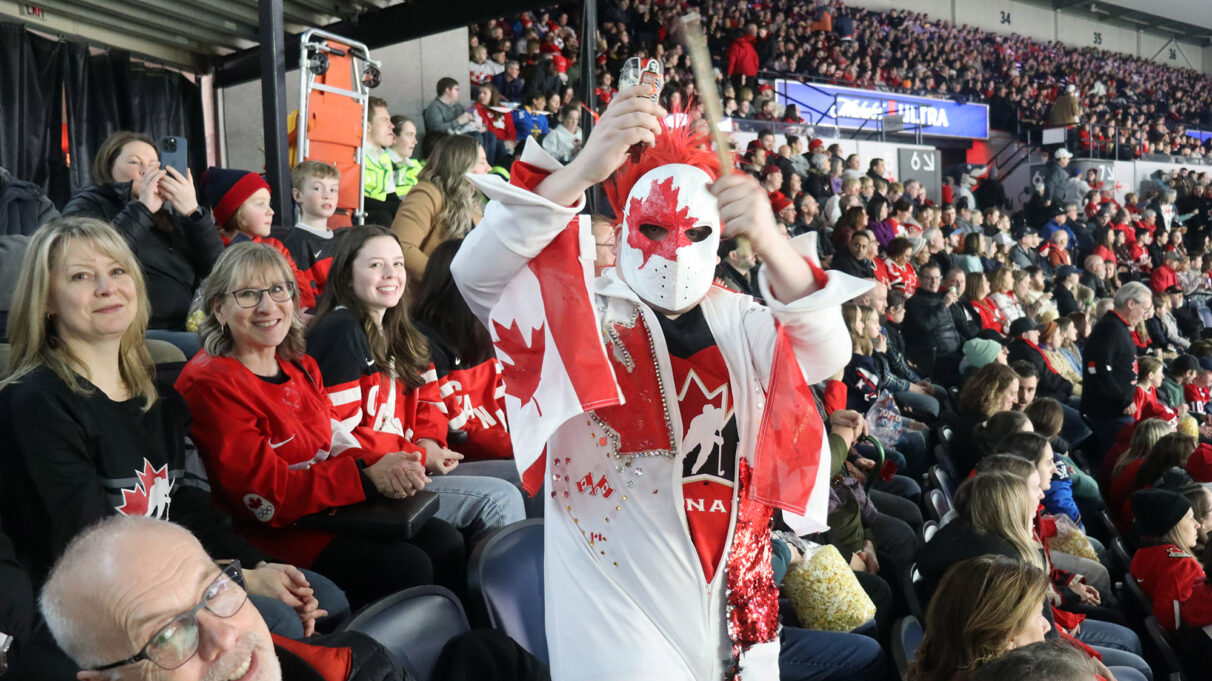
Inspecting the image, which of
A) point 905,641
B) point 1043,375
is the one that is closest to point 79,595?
point 905,641

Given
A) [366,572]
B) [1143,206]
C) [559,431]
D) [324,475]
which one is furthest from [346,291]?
[1143,206]

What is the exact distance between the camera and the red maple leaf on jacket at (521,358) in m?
1.93

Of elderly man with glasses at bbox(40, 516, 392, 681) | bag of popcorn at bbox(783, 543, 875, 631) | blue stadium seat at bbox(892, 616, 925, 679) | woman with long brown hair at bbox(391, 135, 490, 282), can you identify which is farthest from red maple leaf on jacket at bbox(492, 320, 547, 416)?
woman with long brown hair at bbox(391, 135, 490, 282)

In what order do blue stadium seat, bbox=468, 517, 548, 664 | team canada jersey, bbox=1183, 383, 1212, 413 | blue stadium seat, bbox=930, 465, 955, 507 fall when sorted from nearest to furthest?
blue stadium seat, bbox=468, 517, 548, 664 → blue stadium seat, bbox=930, 465, 955, 507 → team canada jersey, bbox=1183, 383, 1212, 413

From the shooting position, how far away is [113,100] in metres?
7.56

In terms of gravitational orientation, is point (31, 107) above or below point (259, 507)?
above

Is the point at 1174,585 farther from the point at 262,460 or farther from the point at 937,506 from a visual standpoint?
the point at 262,460

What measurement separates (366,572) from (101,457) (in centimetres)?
71

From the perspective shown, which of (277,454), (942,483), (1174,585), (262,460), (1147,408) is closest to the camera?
(262,460)

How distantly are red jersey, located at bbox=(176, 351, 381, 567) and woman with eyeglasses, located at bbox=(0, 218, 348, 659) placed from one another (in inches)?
4.4

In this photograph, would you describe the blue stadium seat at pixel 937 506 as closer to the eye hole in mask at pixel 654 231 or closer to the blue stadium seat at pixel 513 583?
the blue stadium seat at pixel 513 583

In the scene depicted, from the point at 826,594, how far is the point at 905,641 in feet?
1.38

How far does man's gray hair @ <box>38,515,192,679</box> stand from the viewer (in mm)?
1412

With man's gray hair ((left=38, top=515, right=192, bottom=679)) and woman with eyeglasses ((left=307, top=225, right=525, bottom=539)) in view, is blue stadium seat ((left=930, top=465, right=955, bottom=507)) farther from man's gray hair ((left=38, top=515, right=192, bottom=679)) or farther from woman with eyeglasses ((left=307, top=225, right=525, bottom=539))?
man's gray hair ((left=38, top=515, right=192, bottom=679))
